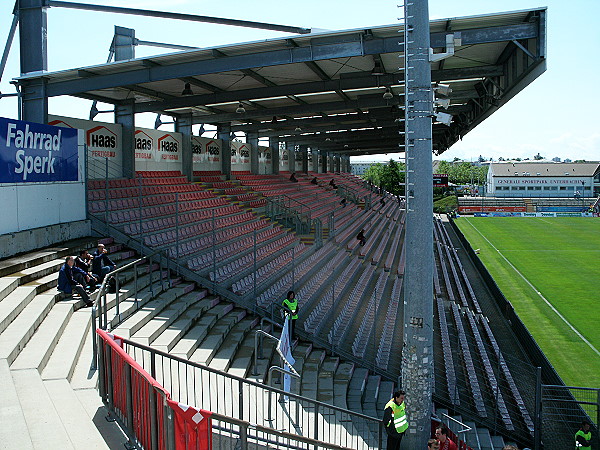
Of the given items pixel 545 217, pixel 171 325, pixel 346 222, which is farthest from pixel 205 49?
pixel 545 217

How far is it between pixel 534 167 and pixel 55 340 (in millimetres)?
127877

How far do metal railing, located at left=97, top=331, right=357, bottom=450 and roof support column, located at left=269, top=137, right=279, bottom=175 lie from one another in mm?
30865

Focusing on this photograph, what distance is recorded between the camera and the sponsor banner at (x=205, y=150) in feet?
82.9

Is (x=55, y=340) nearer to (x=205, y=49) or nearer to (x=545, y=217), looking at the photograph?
(x=205, y=49)

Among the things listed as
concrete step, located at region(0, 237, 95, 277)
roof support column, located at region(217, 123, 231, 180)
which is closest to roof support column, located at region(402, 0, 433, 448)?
concrete step, located at region(0, 237, 95, 277)

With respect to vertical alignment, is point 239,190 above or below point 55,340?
above

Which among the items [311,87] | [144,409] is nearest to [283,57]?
[311,87]

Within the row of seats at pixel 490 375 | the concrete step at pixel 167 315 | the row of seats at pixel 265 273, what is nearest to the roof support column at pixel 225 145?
the row of seats at pixel 265 273

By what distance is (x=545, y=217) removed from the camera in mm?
78000

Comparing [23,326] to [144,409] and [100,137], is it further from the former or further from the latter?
[100,137]

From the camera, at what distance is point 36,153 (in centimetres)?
1162

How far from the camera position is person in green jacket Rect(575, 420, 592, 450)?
32.0ft

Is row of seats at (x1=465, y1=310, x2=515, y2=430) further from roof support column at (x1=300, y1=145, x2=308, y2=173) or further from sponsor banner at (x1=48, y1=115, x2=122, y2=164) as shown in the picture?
roof support column at (x1=300, y1=145, x2=308, y2=173)

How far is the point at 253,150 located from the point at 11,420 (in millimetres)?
28200
